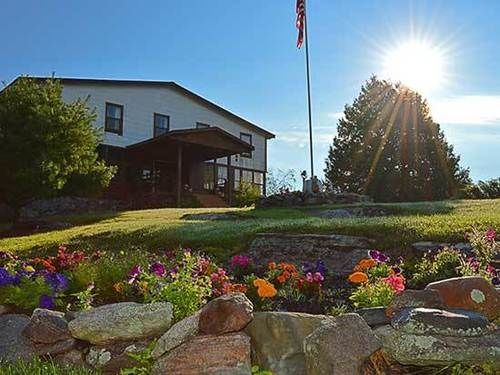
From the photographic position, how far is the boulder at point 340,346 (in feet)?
10.6

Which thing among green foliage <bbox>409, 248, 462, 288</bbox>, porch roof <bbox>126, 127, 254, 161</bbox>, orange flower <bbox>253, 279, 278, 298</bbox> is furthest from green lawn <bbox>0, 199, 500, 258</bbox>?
porch roof <bbox>126, 127, 254, 161</bbox>

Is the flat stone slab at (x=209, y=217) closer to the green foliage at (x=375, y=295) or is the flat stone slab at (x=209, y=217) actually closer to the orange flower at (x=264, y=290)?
the orange flower at (x=264, y=290)

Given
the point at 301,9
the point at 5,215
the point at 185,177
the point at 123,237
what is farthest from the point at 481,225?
the point at 185,177

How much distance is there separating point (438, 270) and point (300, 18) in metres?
16.4

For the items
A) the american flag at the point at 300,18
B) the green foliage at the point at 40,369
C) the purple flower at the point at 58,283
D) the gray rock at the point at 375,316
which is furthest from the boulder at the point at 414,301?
the american flag at the point at 300,18

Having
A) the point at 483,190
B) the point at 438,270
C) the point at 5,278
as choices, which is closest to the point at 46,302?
the point at 5,278

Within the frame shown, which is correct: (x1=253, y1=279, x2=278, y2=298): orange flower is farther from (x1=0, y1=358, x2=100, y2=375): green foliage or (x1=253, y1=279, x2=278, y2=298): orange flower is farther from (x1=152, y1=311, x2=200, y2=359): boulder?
(x1=0, y1=358, x2=100, y2=375): green foliage

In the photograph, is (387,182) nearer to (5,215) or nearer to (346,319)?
(5,215)

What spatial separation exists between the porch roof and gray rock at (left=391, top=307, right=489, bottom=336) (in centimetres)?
2195

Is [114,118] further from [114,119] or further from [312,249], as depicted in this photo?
[312,249]

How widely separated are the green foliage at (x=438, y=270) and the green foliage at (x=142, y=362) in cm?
283

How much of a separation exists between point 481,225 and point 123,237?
690cm

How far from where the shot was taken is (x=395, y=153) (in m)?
31.7

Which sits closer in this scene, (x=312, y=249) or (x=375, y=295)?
(x=375, y=295)
